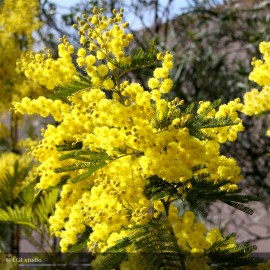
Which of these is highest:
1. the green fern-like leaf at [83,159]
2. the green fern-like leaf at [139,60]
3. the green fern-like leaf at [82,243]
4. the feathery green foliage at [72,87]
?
the green fern-like leaf at [139,60]

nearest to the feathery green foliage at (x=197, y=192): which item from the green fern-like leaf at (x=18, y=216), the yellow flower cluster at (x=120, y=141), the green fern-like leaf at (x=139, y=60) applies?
the yellow flower cluster at (x=120, y=141)

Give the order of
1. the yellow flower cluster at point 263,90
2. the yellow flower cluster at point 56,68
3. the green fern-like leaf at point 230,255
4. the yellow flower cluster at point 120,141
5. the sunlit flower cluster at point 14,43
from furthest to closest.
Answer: the sunlit flower cluster at point 14,43
the yellow flower cluster at point 263,90
the yellow flower cluster at point 56,68
the green fern-like leaf at point 230,255
the yellow flower cluster at point 120,141

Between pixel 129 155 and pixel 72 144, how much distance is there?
0.24m

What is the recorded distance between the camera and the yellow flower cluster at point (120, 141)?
6.37 feet

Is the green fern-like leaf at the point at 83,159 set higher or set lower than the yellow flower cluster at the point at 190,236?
higher

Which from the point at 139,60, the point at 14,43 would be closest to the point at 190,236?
the point at 139,60

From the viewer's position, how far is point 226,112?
2.11m

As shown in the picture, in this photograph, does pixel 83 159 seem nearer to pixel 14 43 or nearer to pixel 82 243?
pixel 82 243

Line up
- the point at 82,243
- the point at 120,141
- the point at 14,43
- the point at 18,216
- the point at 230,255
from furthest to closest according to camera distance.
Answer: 1. the point at 14,43
2. the point at 18,216
3. the point at 82,243
4. the point at 230,255
5. the point at 120,141

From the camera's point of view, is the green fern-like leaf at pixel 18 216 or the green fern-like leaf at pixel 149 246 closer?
the green fern-like leaf at pixel 149 246

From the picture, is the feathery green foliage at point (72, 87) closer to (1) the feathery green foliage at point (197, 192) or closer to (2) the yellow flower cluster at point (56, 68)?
(2) the yellow flower cluster at point (56, 68)

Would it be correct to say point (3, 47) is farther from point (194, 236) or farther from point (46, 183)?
point (194, 236)

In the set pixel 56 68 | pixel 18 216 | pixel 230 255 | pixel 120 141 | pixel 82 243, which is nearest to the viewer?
pixel 120 141

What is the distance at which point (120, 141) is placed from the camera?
195 cm
